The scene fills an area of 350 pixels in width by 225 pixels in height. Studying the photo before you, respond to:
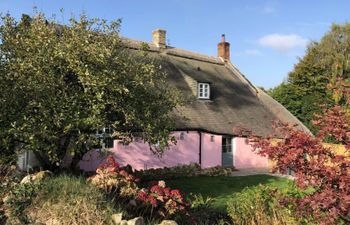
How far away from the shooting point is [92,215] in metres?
6.53

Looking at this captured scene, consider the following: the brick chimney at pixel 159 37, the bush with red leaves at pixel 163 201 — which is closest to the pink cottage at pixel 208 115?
the brick chimney at pixel 159 37

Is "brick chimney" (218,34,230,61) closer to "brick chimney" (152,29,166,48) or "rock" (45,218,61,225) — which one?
"brick chimney" (152,29,166,48)

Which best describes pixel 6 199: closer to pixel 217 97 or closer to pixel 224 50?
pixel 217 97

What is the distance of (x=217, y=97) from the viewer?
27000 mm

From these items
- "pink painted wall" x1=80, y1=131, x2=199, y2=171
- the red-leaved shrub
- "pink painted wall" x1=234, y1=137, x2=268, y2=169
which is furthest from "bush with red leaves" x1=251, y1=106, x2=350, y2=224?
"pink painted wall" x1=234, y1=137, x2=268, y2=169

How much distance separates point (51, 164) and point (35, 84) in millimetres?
3151

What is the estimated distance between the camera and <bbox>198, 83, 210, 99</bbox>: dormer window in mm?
25703

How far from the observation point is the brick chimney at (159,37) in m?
28.4

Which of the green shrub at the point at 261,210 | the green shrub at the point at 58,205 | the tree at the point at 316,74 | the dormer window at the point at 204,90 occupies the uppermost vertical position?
the tree at the point at 316,74

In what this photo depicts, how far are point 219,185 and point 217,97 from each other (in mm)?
11587

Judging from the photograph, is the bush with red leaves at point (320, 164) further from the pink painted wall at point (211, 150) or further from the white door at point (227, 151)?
the white door at point (227, 151)

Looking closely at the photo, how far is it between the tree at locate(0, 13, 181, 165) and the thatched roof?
991 centimetres

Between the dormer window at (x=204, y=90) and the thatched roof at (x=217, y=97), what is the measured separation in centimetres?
31

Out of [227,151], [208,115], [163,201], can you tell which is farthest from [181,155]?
[163,201]
